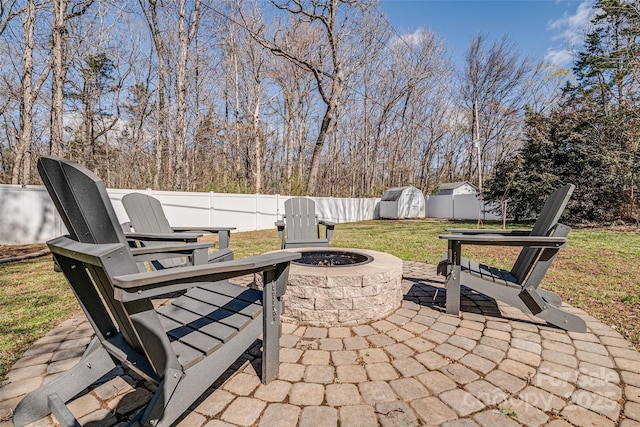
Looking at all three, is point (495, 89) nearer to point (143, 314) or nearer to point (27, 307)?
point (143, 314)

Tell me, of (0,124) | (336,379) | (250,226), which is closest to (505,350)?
(336,379)

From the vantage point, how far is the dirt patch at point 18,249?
5238 mm

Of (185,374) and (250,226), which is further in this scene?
(250,226)

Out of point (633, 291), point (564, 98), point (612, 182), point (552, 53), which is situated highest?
point (552, 53)

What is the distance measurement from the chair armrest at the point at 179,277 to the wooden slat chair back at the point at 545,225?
2.04 metres

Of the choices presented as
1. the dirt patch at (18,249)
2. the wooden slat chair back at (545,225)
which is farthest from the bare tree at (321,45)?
the wooden slat chair back at (545,225)

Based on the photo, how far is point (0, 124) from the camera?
41.8ft

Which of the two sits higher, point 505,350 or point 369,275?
point 369,275

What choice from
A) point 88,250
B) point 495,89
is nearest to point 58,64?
point 88,250

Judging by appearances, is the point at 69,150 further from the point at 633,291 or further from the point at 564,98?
the point at 564,98

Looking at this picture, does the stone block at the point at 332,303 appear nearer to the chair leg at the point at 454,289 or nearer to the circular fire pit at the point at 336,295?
the circular fire pit at the point at 336,295

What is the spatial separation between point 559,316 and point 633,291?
1.91 meters

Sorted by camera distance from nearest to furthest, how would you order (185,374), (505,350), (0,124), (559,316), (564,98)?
(185,374) → (505,350) → (559,316) → (0,124) → (564,98)

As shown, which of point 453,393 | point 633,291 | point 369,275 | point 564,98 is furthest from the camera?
point 564,98
